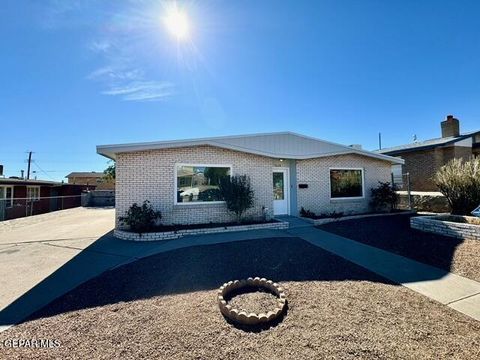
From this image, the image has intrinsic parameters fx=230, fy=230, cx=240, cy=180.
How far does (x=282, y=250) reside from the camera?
6.09 meters

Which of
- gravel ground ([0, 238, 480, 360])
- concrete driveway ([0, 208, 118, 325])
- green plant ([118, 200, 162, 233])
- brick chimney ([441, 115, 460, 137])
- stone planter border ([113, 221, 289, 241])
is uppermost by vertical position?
brick chimney ([441, 115, 460, 137])

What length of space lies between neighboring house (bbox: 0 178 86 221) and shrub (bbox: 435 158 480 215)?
2148cm

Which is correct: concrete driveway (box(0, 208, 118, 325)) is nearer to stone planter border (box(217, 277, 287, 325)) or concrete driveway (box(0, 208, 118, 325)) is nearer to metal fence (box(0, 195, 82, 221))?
stone planter border (box(217, 277, 287, 325))

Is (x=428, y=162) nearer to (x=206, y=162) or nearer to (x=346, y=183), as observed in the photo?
(x=346, y=183)

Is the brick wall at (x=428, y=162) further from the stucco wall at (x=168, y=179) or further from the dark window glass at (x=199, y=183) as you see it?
the dark window glass at (x=199, y=183)

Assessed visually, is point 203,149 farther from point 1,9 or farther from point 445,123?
point 445,123

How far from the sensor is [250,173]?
10.1 m

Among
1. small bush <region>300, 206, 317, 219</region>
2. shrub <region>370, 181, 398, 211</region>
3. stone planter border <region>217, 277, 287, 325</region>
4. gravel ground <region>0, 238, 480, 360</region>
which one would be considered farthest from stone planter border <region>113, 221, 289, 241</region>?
shrub <region>370, 181, 398, 211</region>

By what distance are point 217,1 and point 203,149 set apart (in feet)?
15.8

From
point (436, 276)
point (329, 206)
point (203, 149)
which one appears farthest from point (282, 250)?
point (329, 206)

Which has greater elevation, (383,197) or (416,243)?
(383,197)

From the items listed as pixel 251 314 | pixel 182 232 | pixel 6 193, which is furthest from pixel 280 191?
pixel 6 193

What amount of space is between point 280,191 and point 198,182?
400 centimetres

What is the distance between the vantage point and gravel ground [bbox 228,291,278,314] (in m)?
3.38
